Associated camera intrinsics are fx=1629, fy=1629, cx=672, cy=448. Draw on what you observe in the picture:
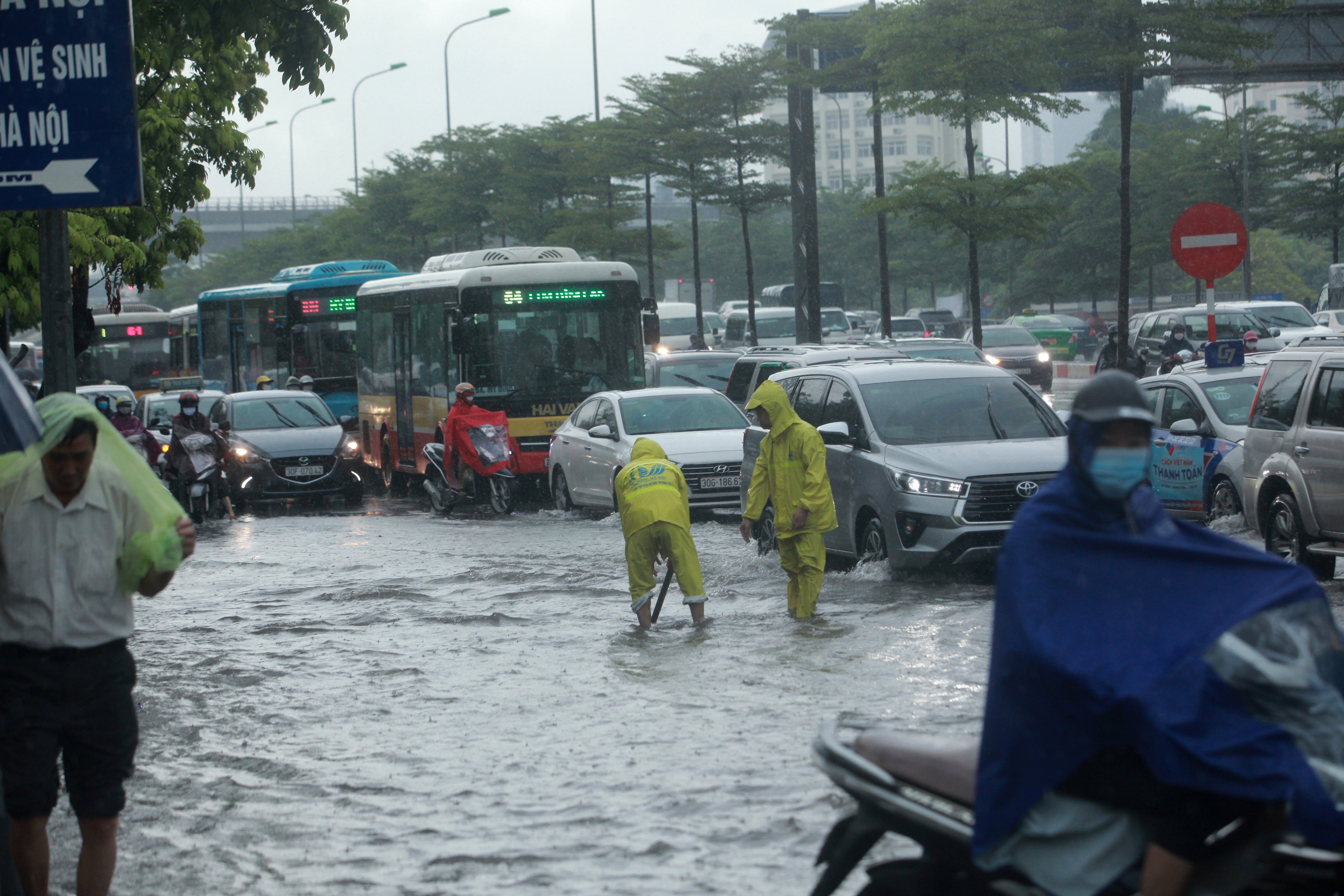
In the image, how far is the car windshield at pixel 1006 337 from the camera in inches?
1523

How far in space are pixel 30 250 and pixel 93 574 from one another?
680 cm

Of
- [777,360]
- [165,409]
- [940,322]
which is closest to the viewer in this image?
[777,360]

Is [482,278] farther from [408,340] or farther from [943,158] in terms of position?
[943,158]

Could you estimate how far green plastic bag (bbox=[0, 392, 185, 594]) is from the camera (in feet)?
15.2

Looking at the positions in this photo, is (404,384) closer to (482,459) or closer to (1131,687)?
(482,459)

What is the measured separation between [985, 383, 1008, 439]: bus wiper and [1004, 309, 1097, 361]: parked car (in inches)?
1382

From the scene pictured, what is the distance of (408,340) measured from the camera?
76.7 ft

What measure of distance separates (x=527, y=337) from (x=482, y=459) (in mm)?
2312

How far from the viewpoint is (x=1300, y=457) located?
10969 millimetres

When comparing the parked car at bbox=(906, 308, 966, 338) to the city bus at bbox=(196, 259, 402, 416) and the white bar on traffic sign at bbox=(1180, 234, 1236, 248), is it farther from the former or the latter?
the white bar on traffic sign at bbox=(1180, 234, 1236, 248)

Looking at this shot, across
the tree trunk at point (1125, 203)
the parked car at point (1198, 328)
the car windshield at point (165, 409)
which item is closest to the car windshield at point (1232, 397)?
the tree trunk at point (1125, 203)

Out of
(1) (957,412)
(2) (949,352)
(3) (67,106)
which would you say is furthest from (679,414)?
(3) (67,106)

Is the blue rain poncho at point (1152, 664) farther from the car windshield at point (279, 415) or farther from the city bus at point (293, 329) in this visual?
the city bus at point (293, 329)

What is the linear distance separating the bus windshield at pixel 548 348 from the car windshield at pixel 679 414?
296cm
